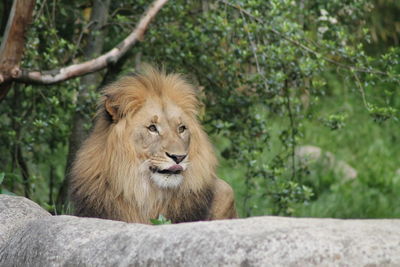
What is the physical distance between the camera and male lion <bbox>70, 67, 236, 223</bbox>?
443 centimetres

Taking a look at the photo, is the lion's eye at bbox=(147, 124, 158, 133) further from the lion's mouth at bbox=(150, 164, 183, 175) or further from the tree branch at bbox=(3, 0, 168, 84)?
the tree branch at bbox=(3, 0, 168, 84)

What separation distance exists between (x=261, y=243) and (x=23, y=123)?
3520 millimetres

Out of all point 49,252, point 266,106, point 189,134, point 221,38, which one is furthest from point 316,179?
point 49,252

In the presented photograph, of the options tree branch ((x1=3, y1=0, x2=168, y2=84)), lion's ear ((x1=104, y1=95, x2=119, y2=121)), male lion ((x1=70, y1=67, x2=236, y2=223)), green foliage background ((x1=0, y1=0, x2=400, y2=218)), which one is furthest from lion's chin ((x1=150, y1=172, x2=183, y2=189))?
green foliage background ((x1=0, y1=0, x2=400, y2=218))

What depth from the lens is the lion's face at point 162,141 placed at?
4344mm

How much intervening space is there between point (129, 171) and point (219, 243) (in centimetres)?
177

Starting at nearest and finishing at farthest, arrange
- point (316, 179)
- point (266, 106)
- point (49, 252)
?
point (49, 252) < point (266, 106) < point (316, 179)

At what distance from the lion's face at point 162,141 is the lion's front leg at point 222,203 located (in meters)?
0.48

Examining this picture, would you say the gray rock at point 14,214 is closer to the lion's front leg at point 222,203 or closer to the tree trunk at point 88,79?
the lion's front leg at point 222,203

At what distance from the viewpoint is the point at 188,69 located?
248 inches

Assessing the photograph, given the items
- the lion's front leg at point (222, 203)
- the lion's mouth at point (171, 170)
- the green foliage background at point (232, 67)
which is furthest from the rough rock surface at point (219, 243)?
the green foliage background at point (232, 67)

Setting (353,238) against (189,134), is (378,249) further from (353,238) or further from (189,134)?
(189,134)

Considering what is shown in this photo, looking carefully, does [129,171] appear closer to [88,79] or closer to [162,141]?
[162,141]

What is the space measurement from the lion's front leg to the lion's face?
0.48m
